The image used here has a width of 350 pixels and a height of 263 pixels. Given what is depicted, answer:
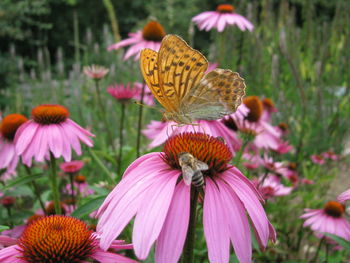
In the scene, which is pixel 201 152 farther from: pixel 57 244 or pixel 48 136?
pixel 48 136

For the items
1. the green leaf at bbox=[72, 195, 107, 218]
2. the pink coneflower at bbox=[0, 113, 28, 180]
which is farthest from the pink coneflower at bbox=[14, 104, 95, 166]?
the green leaf at bbox=[72, 195, 107, 218]

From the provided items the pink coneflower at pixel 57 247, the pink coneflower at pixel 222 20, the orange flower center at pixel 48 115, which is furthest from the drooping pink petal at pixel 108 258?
the pink coneflower at pixel 222 20

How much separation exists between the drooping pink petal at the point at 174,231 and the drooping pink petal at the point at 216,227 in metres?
0.05

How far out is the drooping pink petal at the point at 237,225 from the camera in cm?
85

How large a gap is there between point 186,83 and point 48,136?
639 millimetres

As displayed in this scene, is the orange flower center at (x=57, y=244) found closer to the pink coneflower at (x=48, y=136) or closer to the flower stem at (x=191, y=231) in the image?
the flower stem at (x=191, y=231)

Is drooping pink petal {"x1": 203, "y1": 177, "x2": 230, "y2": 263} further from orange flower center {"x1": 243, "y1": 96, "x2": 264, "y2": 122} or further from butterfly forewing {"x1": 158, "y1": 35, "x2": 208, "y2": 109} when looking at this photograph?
orange flower center {"x1": 243, "y1": 96, "x2": 264, "y2": 122}

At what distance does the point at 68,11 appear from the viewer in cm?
1048

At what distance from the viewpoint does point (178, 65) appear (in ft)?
4.48

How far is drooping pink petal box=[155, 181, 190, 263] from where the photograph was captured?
0.80 metres

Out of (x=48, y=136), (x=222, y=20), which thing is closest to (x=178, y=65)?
(x=48, y=136)

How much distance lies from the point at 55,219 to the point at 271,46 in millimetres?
4655

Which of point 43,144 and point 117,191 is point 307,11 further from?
point 117,191

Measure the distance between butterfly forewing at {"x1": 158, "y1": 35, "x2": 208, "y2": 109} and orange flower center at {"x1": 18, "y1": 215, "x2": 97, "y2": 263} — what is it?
0.61 meters
